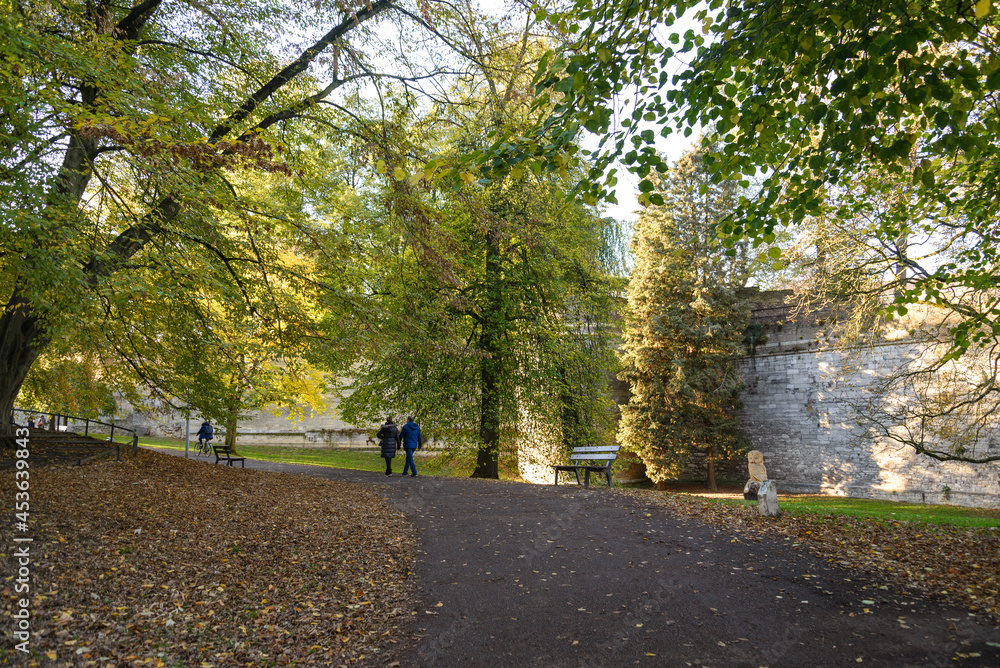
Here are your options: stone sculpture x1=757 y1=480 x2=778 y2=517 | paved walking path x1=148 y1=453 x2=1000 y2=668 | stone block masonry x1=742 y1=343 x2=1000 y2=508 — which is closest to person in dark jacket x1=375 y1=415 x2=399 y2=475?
paved walking path x1=148 y1=453 x2=1000 y2=668

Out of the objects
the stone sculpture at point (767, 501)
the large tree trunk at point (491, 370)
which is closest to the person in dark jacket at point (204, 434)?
the large tree trunk at point (491, 370)

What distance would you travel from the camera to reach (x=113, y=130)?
18.6ft

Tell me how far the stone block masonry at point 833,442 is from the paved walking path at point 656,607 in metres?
12.3

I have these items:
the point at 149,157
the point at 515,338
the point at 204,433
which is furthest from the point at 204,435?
the point at 149,157

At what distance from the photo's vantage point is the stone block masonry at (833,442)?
53.4ft

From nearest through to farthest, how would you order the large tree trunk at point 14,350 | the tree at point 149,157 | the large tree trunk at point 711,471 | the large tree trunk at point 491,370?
the tree at point 149,157
the large tree trunk at point 14,350
the large tree trunk at point 491,370
the large tree trunk at point 711,471

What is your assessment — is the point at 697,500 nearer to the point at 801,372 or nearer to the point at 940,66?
the point at 940,66

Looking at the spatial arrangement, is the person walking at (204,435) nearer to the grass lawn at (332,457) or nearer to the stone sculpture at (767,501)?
the grass lawn at (332,457)

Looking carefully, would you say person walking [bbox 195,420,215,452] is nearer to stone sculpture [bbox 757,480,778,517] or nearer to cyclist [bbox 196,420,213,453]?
cyclist [bbox 196,420,213,453]

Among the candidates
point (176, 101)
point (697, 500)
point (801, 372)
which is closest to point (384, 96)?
point (176, 101)

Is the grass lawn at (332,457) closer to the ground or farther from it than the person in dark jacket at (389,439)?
closer to the ground

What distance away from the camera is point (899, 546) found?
626cm

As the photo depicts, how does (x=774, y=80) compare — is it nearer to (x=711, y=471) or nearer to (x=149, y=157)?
(x=149, y=157)

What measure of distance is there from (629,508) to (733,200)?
15.6m
